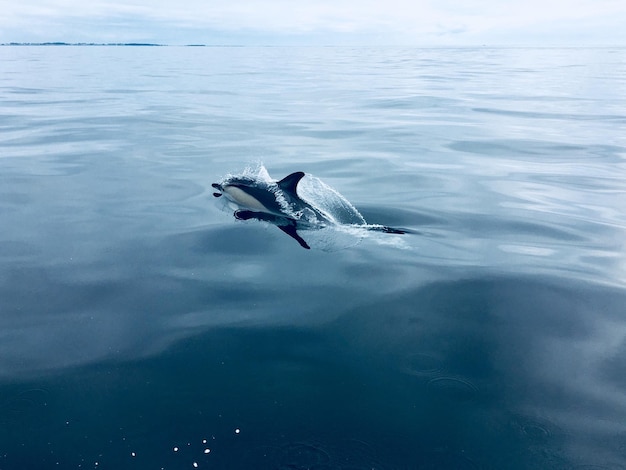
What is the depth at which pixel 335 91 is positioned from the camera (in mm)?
31969

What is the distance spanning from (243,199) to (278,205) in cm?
72

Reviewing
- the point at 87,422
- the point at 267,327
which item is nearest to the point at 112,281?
the point at 267,327

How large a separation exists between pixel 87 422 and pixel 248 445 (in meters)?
1.18

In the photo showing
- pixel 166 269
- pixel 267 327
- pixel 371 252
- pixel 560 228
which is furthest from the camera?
pixel 560 228

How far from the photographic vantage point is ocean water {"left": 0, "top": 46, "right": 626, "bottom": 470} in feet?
12.3

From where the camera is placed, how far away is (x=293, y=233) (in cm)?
794

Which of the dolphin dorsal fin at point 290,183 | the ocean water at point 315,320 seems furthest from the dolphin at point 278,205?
the ocean water at point 315,320

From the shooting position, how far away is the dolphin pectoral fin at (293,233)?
7.47m

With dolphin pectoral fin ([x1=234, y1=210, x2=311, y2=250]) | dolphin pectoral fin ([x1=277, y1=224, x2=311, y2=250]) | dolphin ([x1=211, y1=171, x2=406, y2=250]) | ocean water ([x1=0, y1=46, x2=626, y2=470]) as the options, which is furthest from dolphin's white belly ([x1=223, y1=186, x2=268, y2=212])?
dolphin pectoral fin ([x1=277, y1=224, x2=311, y2=250])

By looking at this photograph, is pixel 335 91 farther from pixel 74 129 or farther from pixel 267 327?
pixel 267 327

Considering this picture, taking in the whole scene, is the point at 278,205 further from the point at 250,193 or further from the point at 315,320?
the point at 315,320

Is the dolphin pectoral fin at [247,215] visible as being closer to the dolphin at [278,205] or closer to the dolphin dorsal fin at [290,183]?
the dolphin at [278,205]

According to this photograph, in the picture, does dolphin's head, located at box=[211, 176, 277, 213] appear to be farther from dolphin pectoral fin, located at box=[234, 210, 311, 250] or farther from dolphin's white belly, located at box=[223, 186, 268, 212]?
dolphin pectoral fin, located at box=[234, 210, 311, 250]

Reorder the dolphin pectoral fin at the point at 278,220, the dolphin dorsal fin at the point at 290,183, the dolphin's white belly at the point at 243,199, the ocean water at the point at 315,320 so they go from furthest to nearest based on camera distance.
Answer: the dolphin's white belly at the point at 243,199
the dolphin dorsal fin at the point at 290,183
the dolphin pectoral fin at the point at 278,220
the ocean water at the point at 315,320
